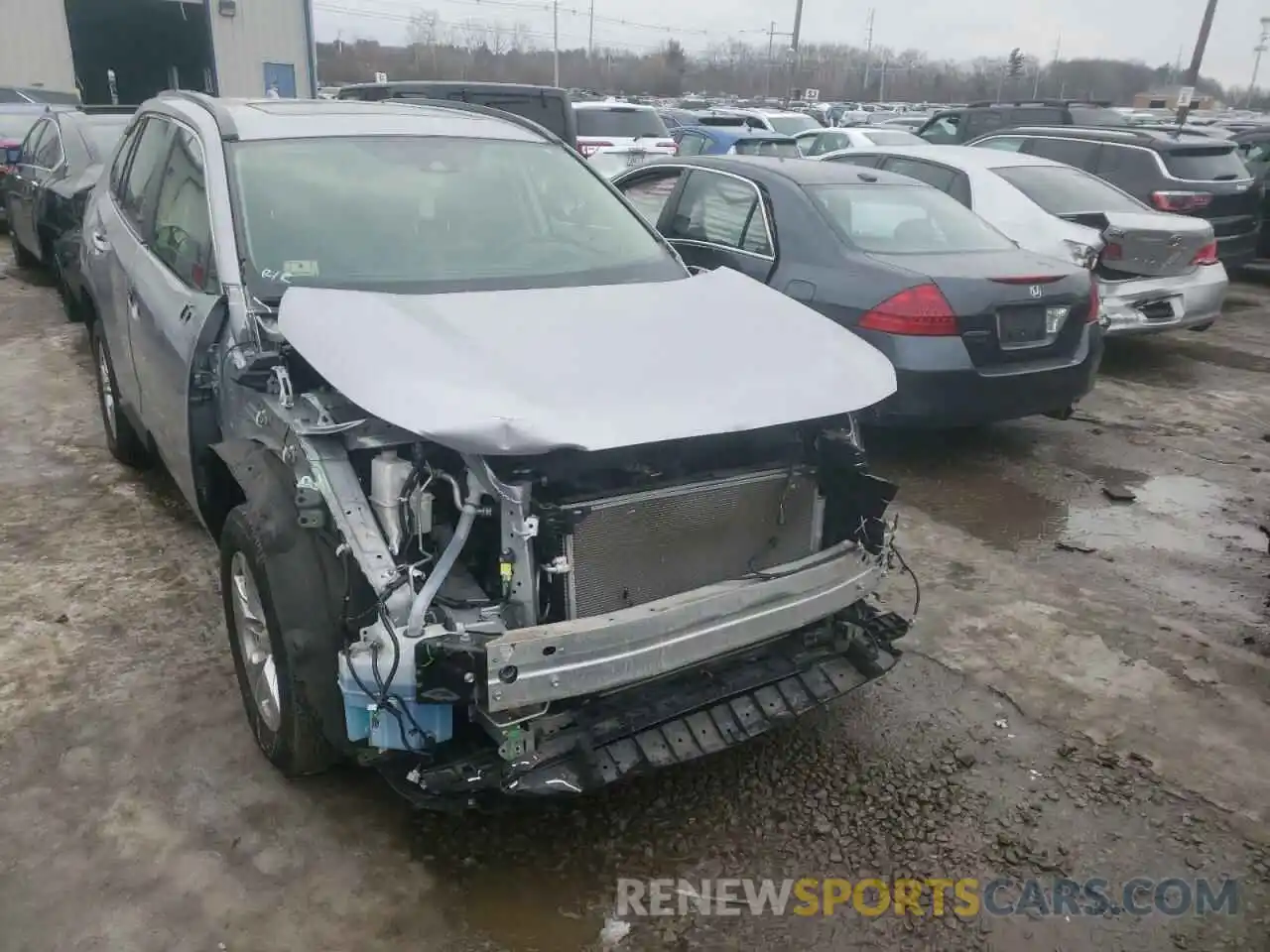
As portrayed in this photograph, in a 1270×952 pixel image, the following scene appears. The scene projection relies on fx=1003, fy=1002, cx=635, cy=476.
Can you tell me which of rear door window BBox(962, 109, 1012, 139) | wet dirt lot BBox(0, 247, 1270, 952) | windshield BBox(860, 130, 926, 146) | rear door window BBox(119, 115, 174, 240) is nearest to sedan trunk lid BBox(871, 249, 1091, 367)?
wet dirt lot BBox(0, 247, 1270, 952)

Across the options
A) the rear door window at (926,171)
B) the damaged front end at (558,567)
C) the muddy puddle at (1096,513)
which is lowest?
the muddy puddle at (1096,513)

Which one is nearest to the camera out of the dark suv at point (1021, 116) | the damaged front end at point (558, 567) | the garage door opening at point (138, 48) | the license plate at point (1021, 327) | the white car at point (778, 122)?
the damaged front end at point (558, 567)

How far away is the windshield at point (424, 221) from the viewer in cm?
345

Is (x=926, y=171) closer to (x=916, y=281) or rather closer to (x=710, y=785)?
(x=916, y=281)

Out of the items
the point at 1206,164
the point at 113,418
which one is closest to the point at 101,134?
the point at 113,418

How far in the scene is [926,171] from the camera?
8055 millimetres

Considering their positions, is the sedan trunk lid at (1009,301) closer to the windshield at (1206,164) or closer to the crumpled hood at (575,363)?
the crumpled hood at (575,363)

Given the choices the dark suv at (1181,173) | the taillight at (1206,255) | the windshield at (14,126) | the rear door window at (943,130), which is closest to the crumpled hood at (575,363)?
the taillight at (1206,255)

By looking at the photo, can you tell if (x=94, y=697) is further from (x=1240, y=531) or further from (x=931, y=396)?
(x=1240, y=531)

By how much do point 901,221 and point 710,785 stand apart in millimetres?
4036

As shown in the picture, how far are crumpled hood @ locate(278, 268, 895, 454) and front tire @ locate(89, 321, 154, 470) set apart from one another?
2472 mm

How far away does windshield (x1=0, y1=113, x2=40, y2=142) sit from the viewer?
38.8ft

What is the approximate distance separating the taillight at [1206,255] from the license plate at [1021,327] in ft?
10.4

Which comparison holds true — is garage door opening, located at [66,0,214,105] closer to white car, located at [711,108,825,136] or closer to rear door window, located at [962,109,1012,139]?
white car, located at [711,108,825,136]
